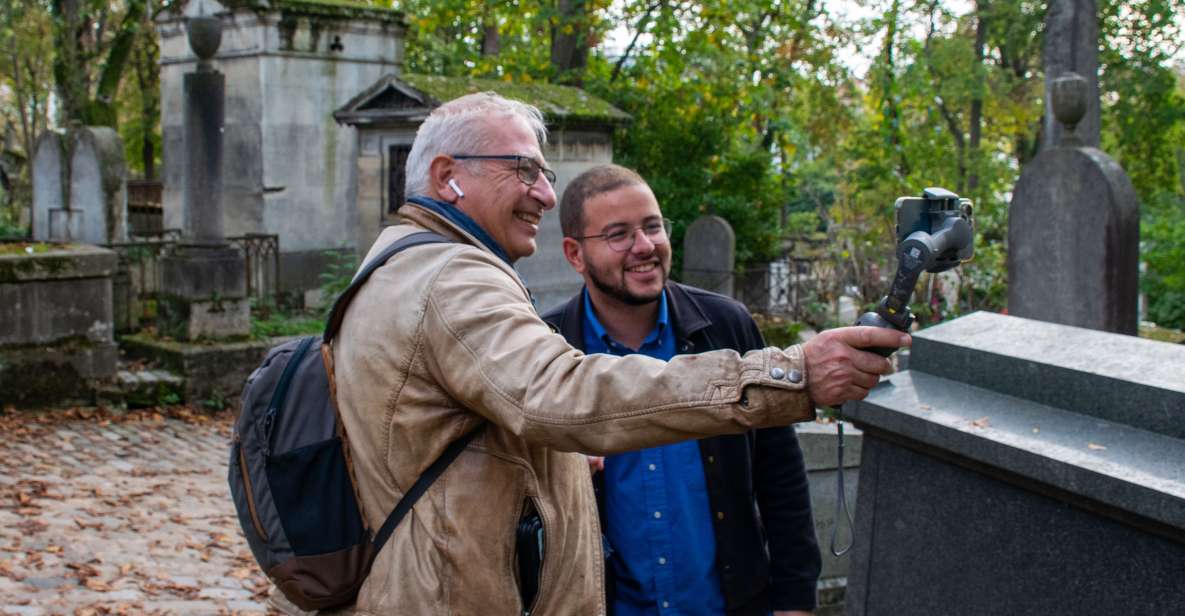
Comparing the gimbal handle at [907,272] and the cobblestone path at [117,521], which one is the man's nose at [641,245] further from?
the cobblestone path at [117,521]

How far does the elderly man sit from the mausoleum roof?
937cm

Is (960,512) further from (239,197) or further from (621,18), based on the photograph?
(621,18)

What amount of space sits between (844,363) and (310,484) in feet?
3.58

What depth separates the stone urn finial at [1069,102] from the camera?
32.9 ft

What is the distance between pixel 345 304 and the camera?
2.55 meters

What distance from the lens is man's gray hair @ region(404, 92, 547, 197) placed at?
260cm

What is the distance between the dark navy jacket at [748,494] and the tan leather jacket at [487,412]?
777 millimetres

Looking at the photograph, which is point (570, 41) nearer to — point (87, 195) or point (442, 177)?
point (87, 195)

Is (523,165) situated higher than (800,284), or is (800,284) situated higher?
(523,165)

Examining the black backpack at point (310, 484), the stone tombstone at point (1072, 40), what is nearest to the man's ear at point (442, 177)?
the black backpack at point (310, 484)

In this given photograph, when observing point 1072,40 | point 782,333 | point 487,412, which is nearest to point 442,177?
point 487,412

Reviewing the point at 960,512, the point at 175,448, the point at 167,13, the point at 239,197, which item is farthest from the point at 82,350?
the point at 960,512

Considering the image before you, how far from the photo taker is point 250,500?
2.59m

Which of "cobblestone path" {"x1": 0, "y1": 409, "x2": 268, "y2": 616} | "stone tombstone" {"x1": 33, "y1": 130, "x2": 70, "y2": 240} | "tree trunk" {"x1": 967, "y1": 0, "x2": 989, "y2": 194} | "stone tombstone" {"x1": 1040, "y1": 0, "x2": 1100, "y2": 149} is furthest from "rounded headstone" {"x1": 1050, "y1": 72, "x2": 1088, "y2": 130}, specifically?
"tree trunk" {"x1": 967, "y1": 0, "x2": 989, "y2": 194}
